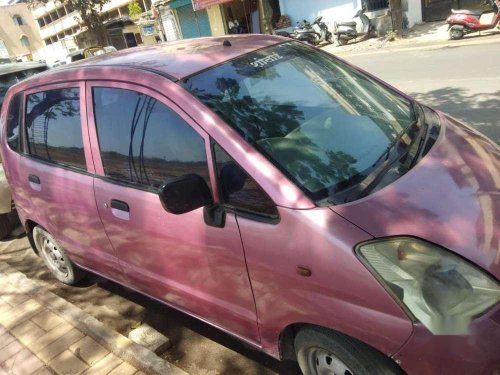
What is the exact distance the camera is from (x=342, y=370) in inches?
81.1

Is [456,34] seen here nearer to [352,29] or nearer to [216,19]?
[352,29]

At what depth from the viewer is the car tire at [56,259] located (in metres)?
3.91

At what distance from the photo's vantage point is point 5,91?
Result: 663 centimetres

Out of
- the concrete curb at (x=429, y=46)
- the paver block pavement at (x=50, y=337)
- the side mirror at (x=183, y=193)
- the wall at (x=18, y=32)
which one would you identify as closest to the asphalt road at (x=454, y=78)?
the concrete curb at (x=429, y=46)

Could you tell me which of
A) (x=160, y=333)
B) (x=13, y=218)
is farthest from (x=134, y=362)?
(x=13, y=218)

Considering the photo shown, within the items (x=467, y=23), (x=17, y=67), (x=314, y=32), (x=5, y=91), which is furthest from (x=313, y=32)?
(x=5, y=91)

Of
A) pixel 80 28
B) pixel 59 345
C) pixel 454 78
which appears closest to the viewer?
pixel 59 345

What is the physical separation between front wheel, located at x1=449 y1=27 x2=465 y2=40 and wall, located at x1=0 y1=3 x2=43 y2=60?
63.2 m

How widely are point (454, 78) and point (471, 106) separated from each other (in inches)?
82.8

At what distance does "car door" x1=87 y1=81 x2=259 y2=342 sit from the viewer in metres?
2.33

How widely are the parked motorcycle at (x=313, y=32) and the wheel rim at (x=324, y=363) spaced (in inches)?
701

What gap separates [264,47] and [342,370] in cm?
193

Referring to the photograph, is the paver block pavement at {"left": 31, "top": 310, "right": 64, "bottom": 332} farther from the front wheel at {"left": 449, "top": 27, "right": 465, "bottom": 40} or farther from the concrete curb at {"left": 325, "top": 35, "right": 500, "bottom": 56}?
the front wheel at {"left": 449, "top": 27, "right": 465, "bottom": 40}

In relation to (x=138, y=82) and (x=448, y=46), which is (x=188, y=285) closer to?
(x=138, y=82)
